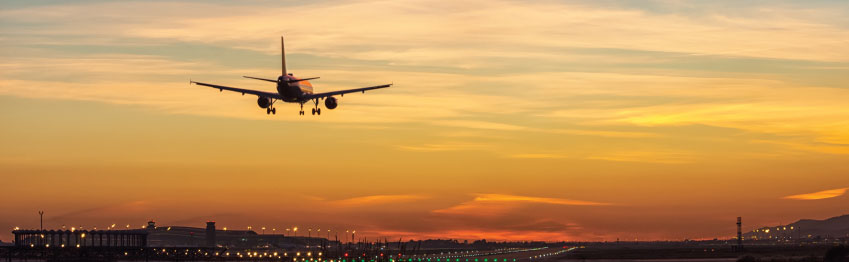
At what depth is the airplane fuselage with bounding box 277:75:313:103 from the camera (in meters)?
134

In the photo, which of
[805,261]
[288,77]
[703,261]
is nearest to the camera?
[288,77]

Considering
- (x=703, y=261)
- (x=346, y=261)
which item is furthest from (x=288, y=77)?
(x=703, y=261)

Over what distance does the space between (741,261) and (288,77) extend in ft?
280

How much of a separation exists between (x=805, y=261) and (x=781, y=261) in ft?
13.8

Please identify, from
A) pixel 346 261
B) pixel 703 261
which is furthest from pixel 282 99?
pixel 703 261

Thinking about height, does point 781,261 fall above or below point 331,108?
below

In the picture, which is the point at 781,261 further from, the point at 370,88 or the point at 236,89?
the point at 236,89

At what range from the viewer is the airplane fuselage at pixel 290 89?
438 feet

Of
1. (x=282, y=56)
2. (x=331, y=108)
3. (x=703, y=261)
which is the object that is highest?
(x=282, y=56)

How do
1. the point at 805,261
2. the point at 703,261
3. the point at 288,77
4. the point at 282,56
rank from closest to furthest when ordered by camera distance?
the point at 288,77 → the point at 282,56 → the point at 805,261 → the point at 703,261

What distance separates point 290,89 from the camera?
134 m

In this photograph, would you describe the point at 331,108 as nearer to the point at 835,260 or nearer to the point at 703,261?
the point at 835,260

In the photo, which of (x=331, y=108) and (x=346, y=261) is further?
(x=346, y=261)

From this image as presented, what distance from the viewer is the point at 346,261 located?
198500 millimetres
